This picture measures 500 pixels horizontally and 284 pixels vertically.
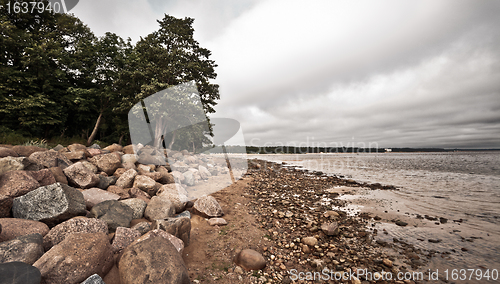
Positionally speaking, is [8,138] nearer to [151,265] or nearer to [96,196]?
[96,196]

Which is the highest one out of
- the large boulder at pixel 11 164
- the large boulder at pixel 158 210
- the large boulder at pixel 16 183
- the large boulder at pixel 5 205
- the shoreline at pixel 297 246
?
the large boulder at pixel 11 164

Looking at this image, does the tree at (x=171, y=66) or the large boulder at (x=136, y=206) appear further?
the tree at (x=171, y=66)

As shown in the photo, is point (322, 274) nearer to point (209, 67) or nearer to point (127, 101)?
point (127, 101)

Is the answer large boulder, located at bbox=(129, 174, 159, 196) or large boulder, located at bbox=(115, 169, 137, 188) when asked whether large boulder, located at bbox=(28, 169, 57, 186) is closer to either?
large boulder, located at bbox=(115, 169, 137, 188)

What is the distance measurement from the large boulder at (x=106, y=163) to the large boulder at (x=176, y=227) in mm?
5523

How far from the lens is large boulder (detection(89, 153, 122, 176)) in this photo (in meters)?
8.10

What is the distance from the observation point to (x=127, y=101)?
18734 mm

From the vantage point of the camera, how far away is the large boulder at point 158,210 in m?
5.46

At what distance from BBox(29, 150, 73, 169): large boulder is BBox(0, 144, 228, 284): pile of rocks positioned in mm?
24

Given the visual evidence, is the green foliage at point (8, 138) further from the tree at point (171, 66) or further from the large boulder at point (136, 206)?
the large boulder at point (136, 206)

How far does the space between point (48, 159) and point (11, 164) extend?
1.45 m

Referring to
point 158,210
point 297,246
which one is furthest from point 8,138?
point 297,246

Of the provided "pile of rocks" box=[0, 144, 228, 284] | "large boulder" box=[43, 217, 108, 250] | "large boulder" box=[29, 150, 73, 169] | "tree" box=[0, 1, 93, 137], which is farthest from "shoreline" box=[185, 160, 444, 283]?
"tree" box=[0, 1, 93, 137]

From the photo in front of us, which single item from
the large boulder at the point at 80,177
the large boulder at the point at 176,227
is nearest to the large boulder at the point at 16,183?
the large boulder at the point at 80,177
